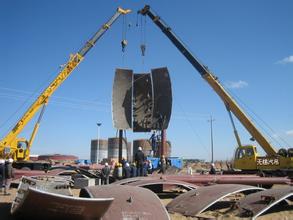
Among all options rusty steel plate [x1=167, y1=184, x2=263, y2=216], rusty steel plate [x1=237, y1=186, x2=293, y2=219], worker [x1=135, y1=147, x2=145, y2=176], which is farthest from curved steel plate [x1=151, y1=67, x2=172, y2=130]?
rusty steel plate [x1=237, y1=186, x2=293, y2=219]

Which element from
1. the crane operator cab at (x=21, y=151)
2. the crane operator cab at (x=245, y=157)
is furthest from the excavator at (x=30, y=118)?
the crane operator cab at (x=245, y=157)

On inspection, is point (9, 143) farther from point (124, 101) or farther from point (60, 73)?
point (124, 101)

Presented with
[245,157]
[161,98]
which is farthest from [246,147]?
[161,98]

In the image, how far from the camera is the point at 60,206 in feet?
27.6

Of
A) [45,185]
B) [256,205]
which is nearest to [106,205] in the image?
[45,185]

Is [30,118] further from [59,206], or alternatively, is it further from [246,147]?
[59,206]

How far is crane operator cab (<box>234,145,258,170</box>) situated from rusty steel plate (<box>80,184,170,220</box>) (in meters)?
16.5

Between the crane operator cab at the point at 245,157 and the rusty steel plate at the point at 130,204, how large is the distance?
54.0ft

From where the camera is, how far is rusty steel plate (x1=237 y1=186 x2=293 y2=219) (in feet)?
33.1

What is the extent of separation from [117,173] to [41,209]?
1074 centimetres

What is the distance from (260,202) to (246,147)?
15.8m

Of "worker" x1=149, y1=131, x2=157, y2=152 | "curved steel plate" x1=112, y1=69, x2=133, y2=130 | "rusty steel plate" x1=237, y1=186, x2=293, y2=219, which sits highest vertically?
"curved steel plate" x1=112, y1=69, x2=133, y2=130

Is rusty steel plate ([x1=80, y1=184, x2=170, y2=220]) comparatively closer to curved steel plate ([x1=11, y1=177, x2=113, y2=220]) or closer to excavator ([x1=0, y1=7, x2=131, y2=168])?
curved steel plate ([x1=11, y1=177, x2=113, y2=220])

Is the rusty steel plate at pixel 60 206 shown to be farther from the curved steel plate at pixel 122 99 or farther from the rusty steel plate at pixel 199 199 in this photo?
the curved steel plate at pixel 122 99
